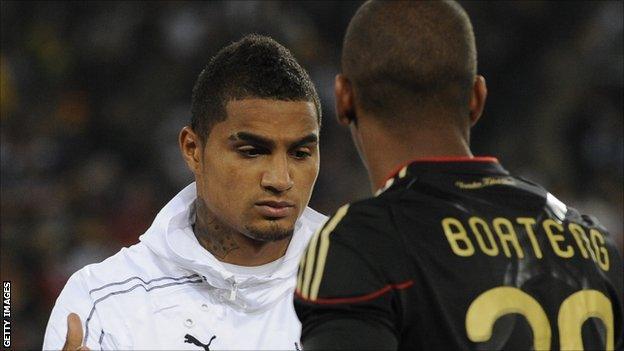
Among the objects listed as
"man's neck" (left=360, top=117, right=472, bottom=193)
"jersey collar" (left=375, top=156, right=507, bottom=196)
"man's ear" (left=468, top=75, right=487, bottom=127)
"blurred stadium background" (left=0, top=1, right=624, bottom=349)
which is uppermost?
"man's ear" (left=468, top=75, right=487, bottom=127)

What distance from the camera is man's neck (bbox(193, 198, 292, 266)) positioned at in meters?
3.32

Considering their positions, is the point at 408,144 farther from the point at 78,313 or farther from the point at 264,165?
the point at 78,313

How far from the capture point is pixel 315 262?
6.77 feet

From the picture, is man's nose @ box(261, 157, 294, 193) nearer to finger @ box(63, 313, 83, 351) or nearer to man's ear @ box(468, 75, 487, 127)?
finger @ box(63, 313, 83, 351)

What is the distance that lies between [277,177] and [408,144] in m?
1.09

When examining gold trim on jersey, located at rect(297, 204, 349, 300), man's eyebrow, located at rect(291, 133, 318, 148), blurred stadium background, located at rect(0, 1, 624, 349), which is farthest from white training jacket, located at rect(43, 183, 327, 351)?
blurred stadium background, located at rect(0, 1, 624, 349)

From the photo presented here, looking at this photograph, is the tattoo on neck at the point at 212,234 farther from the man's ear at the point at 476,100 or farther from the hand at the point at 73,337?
the man's ear at the point at 476,100

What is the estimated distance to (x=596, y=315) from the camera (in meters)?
→ 2.12

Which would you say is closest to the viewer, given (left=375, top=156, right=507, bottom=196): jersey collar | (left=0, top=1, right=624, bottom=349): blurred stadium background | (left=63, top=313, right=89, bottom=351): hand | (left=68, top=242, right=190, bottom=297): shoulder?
(left=375, top=156, right=507, bottom=196): jersey collar

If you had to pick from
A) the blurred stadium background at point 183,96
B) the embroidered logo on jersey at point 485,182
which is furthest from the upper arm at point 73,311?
the blurred stadium background at point 183,96

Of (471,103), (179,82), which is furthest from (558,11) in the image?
(471,103)

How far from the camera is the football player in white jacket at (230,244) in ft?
10.3

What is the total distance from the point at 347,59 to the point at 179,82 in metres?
7.22

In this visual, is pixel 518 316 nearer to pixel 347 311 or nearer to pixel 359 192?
pixel 347 311
